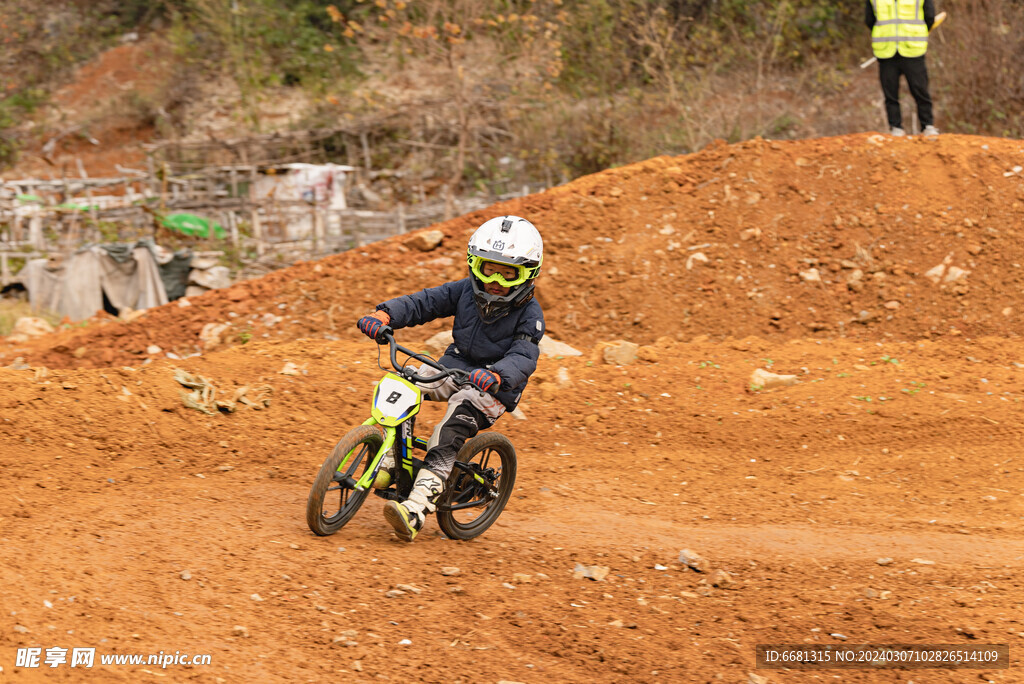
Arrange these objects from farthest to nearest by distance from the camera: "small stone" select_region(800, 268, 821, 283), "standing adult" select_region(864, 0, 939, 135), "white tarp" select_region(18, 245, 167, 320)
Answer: "white tarp" select_region(18, 245, 167, 320) → "standing adult" select_region(864, 0, 939, 135) → "small stone" select_region(800, 268, 821, 283)

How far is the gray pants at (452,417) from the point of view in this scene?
5.03 metres

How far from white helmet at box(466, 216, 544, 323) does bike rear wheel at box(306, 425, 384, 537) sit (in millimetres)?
1015

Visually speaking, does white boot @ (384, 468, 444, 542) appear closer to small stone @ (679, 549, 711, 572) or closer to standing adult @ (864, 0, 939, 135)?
small stone @ (679, 549, 711, 572)

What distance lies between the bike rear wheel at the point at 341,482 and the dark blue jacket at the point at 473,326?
0.71 metres

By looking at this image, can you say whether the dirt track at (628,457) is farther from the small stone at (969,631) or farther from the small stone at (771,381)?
the small stone at (771,381)

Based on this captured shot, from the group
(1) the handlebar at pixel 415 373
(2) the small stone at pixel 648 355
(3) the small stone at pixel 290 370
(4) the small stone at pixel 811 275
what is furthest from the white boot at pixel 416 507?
(4) the small stone at pixel 811 275

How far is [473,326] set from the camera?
5312mm

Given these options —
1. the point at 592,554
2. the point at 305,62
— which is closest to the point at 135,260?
the point at 592,554

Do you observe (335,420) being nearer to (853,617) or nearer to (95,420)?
(95,420)

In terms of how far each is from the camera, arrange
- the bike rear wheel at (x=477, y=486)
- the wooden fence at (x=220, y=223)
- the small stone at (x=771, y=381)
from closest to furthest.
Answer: the bike rear wheel at (x=477, y=486), the small stone at (x=771, y=381), the wooden fence at (x=220, y=223)

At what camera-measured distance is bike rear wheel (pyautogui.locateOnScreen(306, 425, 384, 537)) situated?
455cm

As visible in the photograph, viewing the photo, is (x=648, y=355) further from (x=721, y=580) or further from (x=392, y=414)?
(x=392, y=414)

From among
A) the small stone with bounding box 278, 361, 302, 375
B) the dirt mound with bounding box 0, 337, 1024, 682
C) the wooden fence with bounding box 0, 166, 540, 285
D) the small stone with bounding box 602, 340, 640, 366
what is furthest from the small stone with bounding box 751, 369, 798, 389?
the wooden fence with bounding box 0, 166, 540, 285

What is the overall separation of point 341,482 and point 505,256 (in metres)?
1.53
